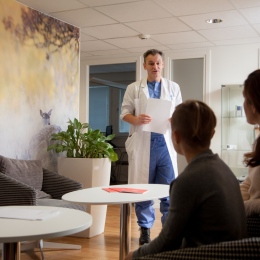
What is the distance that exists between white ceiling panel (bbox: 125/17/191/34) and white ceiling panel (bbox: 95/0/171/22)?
163mm

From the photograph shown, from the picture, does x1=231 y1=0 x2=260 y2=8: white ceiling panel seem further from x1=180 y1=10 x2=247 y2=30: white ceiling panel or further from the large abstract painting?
the large abstract painting

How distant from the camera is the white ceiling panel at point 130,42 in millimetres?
5797

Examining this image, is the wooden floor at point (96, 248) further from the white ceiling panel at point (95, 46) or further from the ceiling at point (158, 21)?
the white ceiling panel at point (95, 46)

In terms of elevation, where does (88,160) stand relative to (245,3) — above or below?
below

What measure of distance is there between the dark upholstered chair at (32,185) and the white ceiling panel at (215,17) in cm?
230

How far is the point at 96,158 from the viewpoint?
14.1 ft

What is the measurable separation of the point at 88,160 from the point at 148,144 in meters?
0.75

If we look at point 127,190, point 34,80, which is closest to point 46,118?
point 34,80

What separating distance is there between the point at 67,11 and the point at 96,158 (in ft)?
5.31

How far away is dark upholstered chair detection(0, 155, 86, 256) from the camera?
3221mm

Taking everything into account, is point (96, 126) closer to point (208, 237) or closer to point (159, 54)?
point (159, 54)

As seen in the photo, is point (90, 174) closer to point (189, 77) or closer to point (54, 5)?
point (54, 5)

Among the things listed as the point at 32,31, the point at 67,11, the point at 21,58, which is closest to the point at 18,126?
the point at 21,58

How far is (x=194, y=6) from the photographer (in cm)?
430
